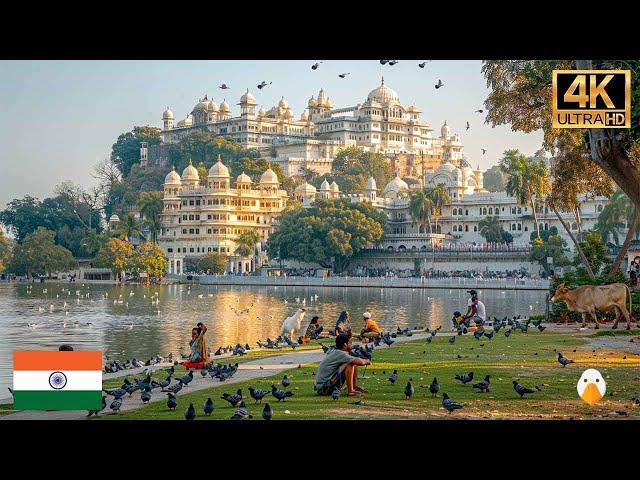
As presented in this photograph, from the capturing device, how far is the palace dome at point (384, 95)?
200 ft

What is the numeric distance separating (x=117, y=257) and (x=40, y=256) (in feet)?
25.7

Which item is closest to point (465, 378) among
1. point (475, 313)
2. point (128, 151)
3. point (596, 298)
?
point (596, 298)

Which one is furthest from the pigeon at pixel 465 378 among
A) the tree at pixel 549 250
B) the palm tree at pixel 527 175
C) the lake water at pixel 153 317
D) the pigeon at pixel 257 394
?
the tree at pixel 549 250

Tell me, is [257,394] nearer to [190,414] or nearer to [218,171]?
[190,414]

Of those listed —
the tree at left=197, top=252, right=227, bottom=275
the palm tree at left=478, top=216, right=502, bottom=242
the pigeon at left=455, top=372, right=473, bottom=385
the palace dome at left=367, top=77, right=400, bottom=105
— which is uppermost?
the palace dome at left=367, top=77, right=400, bottom=105

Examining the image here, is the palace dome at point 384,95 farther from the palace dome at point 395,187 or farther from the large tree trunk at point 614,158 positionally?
the large tree trunk at point 614,158

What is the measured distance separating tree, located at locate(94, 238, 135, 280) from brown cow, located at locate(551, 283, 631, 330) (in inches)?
1017

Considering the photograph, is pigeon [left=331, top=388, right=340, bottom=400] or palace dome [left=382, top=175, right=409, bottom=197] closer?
pigeon [left=331, top=388, right=340, bottom=400]

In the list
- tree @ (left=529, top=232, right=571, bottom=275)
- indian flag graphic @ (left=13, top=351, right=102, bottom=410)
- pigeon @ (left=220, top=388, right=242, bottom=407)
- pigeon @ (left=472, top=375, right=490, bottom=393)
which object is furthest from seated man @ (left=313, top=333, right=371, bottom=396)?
tree @ (left=529, top=232, right=571, bottom=275)

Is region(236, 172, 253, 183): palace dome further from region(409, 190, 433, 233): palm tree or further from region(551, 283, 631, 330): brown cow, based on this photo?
region(551, 283, 631, 330): brown cow

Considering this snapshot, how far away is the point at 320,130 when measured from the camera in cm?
6900

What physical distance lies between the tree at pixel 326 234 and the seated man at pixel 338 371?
36.4m

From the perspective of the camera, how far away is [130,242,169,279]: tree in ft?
134
